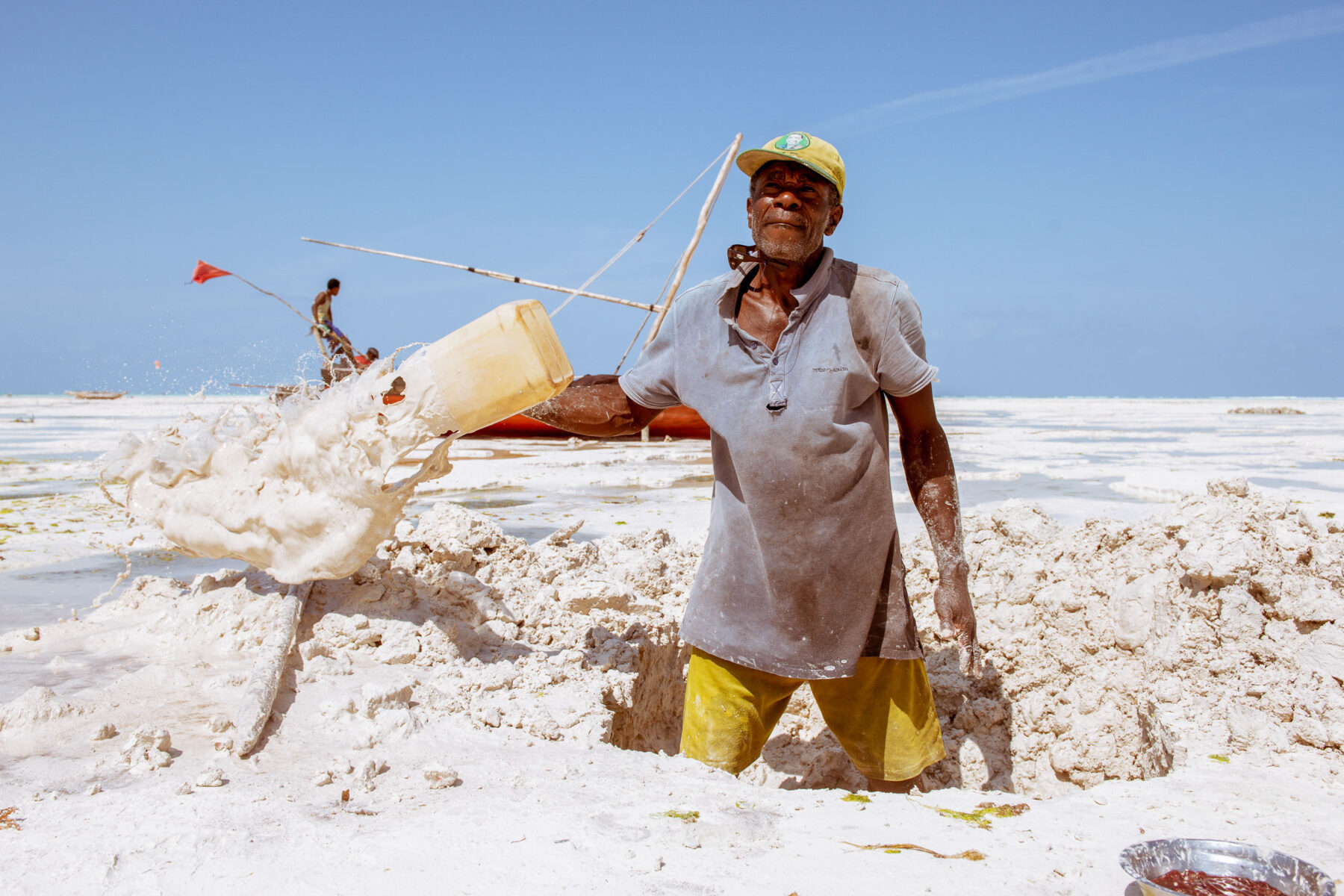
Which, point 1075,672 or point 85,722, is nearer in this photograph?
point 85,722

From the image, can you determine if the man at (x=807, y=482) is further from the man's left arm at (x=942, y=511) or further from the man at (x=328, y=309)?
the man at (x=328, y=309)

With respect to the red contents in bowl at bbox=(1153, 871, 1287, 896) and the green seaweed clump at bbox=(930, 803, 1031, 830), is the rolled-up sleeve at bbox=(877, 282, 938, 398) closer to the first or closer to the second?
the green seaweed clump at bbox=(930, 803, 1031, 830)

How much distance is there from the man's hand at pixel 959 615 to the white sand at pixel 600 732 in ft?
1.09

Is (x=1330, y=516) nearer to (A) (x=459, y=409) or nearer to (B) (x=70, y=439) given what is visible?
(A) (x=459, y=409)

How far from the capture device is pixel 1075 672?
302 cm

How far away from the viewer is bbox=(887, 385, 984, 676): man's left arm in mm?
2162

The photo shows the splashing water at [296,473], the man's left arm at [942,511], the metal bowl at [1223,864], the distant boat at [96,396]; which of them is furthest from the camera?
the distant boat at [96,396]

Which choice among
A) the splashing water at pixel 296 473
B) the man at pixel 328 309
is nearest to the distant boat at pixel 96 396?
the man at pixel 328 309

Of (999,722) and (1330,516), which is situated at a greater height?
(1330,516)

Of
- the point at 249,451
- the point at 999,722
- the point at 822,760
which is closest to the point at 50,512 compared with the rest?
the point at 249,451

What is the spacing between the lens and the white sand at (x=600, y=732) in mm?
1572

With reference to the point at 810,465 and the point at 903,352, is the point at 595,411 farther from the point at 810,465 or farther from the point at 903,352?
the point at 903,352

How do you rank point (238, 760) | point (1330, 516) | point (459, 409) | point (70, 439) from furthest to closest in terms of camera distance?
point (70, 439)
point (1330, 516)
point (459, 409)
point (238, 760)

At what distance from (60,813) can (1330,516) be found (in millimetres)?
6066
